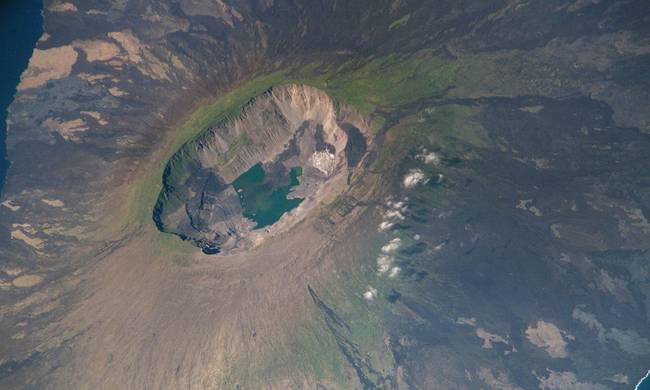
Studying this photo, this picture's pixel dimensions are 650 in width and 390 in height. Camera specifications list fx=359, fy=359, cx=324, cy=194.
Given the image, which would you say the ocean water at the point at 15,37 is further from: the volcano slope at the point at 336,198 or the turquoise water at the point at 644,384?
the turquoise water at the point at 644,384

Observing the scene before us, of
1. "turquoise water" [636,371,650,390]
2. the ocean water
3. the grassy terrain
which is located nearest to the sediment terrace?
the grassy terrain

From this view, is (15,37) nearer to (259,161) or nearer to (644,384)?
(259,161)

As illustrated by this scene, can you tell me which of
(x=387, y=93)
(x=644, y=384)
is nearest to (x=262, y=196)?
(x=387, y=93)

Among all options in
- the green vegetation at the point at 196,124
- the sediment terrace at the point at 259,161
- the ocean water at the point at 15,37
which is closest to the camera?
the ocean water at the point at 15,37

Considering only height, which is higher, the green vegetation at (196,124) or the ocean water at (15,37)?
the ocean water at (15,37)

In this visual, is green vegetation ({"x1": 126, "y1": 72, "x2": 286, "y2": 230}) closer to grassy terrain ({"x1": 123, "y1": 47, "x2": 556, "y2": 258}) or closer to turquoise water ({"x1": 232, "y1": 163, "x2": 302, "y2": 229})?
grassy terrain ({"x1": 123, "y1": 47, "x2": 556, "y2": 258})

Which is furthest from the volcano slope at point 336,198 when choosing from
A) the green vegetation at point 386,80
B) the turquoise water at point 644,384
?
the turquoise water at point 644,384
